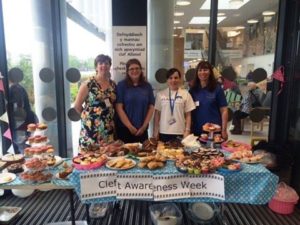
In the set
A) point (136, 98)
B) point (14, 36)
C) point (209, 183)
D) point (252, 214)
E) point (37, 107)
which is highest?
point (14, 36)

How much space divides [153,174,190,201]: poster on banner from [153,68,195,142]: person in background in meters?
0.84

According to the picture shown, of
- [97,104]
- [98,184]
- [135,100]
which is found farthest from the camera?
[135,100]

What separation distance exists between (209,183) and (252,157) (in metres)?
0.44

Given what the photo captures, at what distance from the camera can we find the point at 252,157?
202 cm

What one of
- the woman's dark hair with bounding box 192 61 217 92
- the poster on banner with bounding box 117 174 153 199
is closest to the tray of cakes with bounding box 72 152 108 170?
the poster on banner with bounding box 117 174 153 199

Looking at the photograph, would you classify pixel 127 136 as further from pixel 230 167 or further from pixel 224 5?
pixel 224 5

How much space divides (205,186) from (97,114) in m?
1.16

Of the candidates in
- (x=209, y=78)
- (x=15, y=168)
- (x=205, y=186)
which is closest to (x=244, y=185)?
(x=205, y=186)

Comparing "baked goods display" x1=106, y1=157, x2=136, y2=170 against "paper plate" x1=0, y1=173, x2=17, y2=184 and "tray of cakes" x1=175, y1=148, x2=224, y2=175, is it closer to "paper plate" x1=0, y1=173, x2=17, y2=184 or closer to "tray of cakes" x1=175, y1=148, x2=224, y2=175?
"tray of cakes" x1=175, y1=148, x2=224, y2=175

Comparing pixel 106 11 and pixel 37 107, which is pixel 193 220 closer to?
pixel 37 107

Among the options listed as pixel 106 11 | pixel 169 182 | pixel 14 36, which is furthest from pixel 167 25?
pixel 169 182

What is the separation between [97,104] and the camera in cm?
245

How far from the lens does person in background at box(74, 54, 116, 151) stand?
2434 millimetres

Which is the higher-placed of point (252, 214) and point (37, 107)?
point (37, 107)
